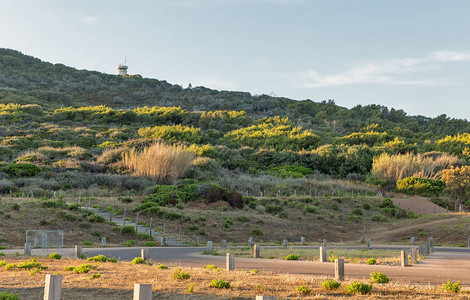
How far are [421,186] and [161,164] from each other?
96.2 feet

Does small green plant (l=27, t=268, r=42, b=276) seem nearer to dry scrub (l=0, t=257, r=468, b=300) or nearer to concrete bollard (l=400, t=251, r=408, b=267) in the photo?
dry scrub (l=0, t=257, r=468, b=300)

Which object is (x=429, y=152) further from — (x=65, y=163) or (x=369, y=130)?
(x=65, y=163)

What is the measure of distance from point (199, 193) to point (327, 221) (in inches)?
445

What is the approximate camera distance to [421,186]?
5284 centimetres

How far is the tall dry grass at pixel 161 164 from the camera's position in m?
46.6

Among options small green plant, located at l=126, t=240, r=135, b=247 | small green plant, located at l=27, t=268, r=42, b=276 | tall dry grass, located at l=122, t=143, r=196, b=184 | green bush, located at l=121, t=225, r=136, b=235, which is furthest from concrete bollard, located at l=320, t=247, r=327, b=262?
tall dry grass, located at l=122, t=143, r=196, b=184

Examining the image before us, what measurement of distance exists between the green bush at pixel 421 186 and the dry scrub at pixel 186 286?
1733 inches

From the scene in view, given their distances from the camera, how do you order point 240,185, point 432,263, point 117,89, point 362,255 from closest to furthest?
1. point 432,263
2. point 362,255
3. point 240,185
4. point 117,89

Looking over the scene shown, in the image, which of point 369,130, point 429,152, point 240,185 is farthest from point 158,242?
point 369,130

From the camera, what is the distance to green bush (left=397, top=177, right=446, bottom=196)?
52.8 m

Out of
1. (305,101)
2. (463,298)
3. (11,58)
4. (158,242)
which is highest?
(11,58)

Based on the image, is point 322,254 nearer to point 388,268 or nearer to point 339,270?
point 388,268

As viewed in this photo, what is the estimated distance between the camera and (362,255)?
21.4 meters

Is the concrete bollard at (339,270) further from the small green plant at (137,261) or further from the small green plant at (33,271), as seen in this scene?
the small green plant at (33,271)
